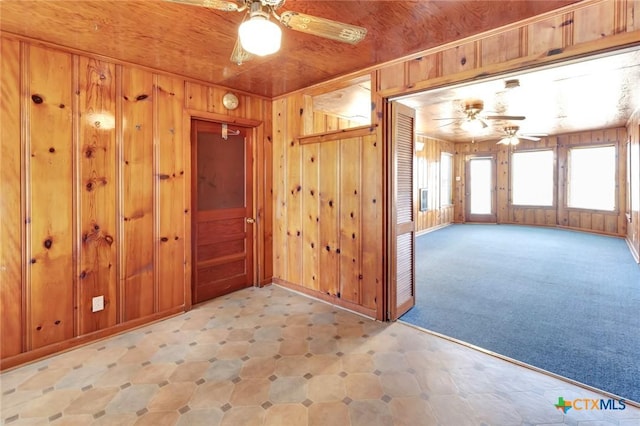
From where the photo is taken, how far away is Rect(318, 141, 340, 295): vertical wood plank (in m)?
3.39

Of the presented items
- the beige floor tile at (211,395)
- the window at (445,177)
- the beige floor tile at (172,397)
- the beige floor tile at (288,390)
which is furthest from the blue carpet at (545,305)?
the window at (445,177)

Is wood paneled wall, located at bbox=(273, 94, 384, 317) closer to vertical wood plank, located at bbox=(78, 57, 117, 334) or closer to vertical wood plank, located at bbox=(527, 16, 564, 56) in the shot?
vertical wood plank, located at bbox=(527, 16, 564, 56)

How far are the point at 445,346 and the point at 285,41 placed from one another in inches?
111

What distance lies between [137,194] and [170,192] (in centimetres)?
31

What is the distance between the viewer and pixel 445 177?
9.51 m

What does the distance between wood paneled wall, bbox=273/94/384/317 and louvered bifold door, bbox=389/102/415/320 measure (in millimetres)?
140

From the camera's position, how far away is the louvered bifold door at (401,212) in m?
2.96

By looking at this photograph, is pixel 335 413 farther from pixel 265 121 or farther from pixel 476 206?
pixel 476 206

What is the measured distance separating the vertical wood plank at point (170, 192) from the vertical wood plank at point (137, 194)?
0.08 metres

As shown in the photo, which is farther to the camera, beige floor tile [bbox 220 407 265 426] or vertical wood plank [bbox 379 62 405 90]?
vertical wood plank [bbox 379 62 405 90]

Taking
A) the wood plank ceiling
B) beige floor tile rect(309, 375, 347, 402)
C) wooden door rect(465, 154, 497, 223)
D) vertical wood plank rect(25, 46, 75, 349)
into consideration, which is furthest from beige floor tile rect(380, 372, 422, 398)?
wooden door rect(465, 154, 497, 223)

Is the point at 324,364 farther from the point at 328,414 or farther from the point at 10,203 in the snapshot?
the point at 10,203

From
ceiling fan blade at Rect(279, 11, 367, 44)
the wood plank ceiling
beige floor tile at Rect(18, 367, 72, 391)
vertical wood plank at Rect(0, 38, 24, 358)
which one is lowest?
beige floor tile at Rect(18, 367, 72, 391)

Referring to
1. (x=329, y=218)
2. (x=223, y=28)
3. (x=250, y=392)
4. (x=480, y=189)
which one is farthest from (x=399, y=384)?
(x=480, y=189)
